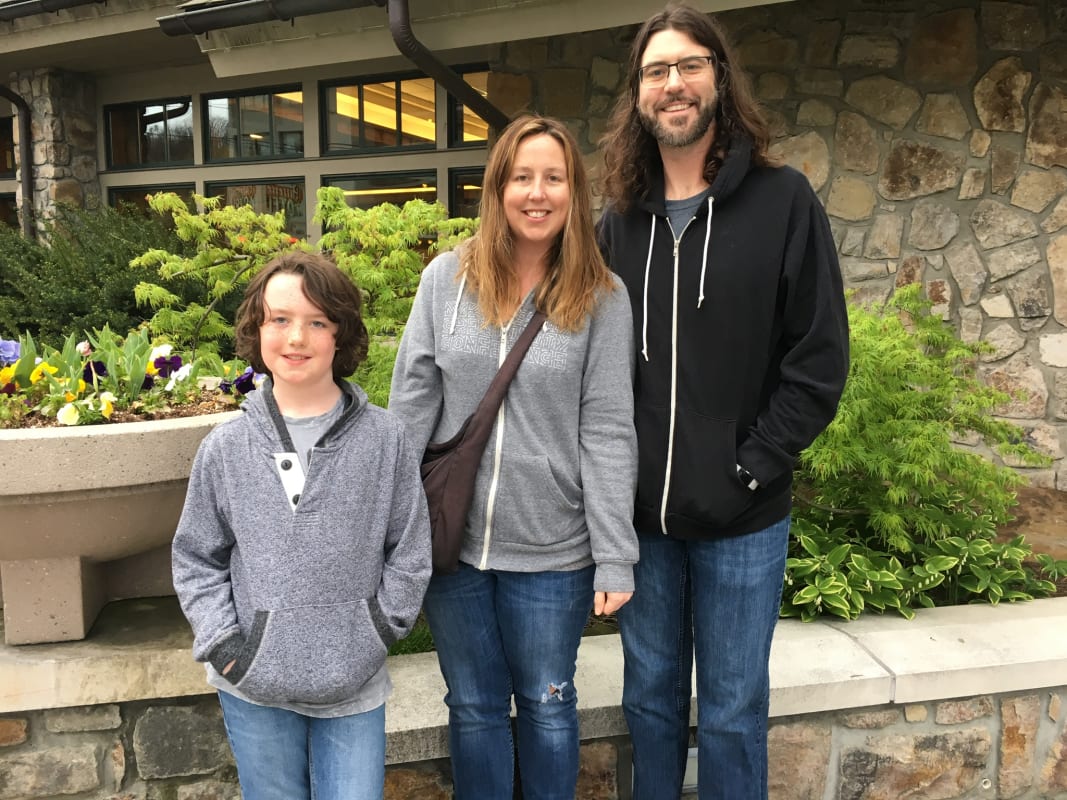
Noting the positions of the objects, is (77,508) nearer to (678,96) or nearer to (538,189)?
(538,189)

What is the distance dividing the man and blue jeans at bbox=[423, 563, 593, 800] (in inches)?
9.0

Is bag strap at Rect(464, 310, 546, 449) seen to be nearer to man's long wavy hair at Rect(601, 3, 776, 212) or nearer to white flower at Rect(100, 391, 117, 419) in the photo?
man's long wavy hair at Rect(601, 3, 776, 212)

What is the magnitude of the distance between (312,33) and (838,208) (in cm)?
369

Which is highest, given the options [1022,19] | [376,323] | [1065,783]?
[1022,19]

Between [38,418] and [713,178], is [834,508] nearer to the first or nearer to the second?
[713,178]

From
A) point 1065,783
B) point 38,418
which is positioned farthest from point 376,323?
point 1065,783

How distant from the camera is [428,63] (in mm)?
5391

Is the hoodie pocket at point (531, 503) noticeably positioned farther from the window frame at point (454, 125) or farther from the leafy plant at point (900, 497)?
the window frame at point (454, 125)

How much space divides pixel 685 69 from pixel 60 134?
348 inches

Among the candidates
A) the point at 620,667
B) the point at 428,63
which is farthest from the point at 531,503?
the point at 428,63

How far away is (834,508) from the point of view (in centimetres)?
315

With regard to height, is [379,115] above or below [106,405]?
above

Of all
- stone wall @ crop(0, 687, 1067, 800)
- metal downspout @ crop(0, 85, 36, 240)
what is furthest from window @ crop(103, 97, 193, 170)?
stone wall @ crop(0, 687, 1067, 800)

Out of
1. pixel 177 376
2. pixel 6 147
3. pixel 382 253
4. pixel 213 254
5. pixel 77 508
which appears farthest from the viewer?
pixel 6 147
